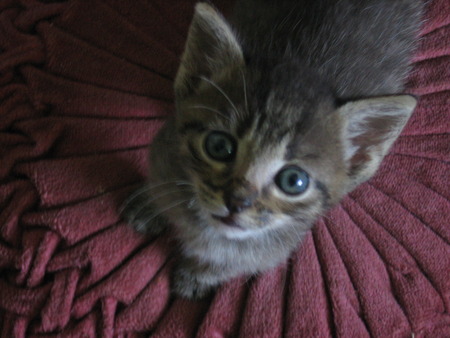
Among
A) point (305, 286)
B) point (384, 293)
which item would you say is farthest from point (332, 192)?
point (384, 293)

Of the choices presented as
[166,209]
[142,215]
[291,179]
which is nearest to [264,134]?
[291,179]

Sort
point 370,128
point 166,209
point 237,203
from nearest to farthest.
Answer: point 237,203, point 370,128, point 166,209

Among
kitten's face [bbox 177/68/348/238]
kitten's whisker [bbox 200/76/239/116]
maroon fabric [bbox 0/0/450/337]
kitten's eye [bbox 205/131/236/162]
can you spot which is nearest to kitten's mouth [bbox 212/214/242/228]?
kitten's face [bbox 177/68/348/238]

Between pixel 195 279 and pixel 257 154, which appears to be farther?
pixel 195 279

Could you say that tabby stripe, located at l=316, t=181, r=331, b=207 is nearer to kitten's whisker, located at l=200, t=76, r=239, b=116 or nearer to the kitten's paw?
kitten's whisker, located at l=200, t=76, r=239, b=116

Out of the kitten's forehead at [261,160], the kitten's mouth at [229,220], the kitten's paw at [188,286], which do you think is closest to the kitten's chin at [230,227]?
the kitten's mouth at [229,220]

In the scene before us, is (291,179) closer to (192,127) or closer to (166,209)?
(192,127)

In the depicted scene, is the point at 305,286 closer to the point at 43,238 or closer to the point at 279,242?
the point at 279,242
